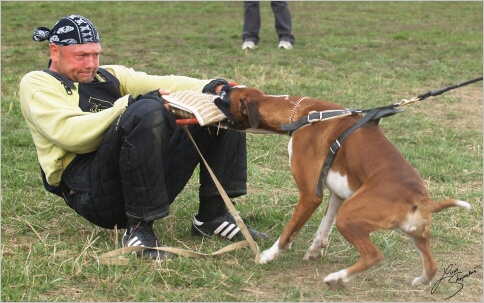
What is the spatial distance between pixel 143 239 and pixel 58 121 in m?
0.90

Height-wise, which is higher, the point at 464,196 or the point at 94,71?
the point at 94,71

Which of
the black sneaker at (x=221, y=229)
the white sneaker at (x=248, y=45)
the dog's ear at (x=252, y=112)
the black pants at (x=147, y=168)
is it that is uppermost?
the dog's ear at (x=252, y=112)

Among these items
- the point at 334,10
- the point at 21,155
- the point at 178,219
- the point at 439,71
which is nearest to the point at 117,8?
the point at 334,10

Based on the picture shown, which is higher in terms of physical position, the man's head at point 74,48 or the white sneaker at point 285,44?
the man's head at point 74,48

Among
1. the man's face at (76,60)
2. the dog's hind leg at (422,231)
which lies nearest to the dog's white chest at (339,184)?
the dog's hind leg at (422,231)

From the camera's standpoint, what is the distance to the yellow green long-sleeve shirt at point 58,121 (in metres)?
4.47

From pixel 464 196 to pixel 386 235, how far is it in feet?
3.89

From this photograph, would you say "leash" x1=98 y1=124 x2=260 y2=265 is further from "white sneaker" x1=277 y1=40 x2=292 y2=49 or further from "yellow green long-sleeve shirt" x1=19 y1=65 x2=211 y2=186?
"white sneaker" x1=277 y1=40 x2=292 y2=49

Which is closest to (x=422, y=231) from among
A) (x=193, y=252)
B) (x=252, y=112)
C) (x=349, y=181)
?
(x=349, y=181)

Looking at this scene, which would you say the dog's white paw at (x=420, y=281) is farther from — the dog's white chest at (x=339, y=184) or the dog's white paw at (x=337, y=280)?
the dog's white chest at (x=339, y=184)

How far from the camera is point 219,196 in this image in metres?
5.19

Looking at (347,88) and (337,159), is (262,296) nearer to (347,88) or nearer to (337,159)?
(337,159)

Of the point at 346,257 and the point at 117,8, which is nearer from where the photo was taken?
the point at 346,257

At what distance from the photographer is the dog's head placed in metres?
4.55
